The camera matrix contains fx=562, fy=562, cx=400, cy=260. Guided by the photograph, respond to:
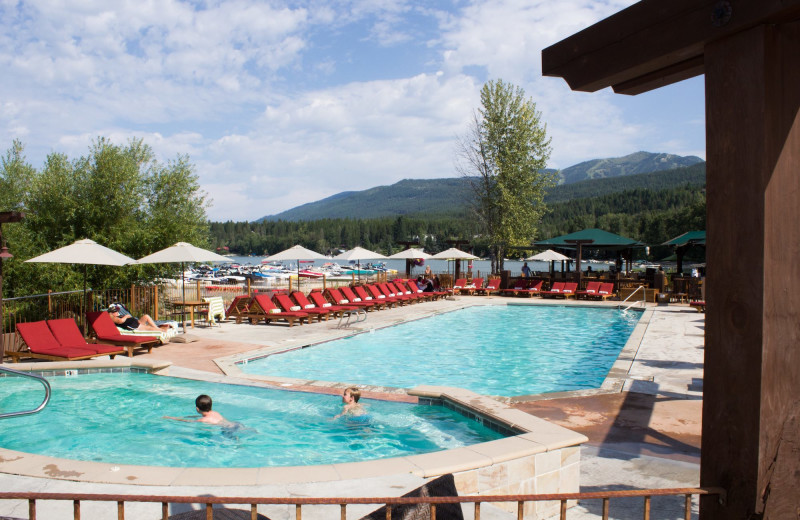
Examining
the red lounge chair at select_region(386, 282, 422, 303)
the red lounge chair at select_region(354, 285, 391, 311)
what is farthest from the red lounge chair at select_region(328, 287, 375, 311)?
the red lounge chair at select_region(386, 282, 422, 303)

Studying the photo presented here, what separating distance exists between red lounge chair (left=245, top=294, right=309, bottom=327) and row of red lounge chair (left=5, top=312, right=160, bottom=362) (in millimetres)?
4146

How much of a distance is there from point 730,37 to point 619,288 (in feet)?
77.6

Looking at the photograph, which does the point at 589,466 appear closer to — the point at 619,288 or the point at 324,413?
the point at 324,413

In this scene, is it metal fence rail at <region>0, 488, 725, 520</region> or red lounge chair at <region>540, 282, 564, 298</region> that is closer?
metal fence rail at <region>0, 488, 725, 520</region>

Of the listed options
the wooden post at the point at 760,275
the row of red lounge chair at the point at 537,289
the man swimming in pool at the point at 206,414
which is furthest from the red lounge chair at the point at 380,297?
the wooden post at the point at 760,275

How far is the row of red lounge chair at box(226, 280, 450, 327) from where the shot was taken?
15.6 m

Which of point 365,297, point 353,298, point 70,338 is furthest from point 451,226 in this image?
point 70,338

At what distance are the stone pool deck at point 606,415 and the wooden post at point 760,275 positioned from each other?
1.80 metres

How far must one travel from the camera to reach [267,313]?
606 inches

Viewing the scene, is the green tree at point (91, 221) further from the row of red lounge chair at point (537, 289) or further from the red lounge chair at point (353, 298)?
the row of red lounge chair at point (537, 289)

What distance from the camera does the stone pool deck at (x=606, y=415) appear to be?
403cm

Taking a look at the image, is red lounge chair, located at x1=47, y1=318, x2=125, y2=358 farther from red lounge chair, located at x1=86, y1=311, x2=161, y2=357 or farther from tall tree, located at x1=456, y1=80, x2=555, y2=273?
tall tree, located at x1=456, y1=80, x2=555, y2=273

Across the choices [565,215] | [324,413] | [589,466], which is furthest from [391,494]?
[565,215]

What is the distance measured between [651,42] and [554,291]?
22383mm
